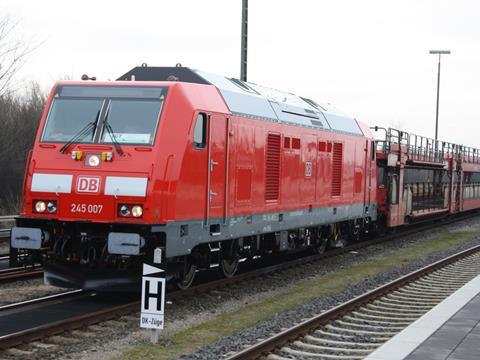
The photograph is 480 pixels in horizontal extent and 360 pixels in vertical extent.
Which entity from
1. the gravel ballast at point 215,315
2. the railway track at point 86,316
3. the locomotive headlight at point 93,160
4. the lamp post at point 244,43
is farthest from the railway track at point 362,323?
the lamp post at point 244,43

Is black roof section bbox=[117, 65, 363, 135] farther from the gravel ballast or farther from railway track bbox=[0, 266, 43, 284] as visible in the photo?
railway track bbox=[0, 266, 43, 284]

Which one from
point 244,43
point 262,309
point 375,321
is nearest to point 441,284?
point 375,321

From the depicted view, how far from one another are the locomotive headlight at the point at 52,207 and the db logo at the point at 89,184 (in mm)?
452

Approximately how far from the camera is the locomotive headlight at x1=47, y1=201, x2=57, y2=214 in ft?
36.8

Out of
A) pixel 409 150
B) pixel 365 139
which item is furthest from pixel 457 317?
pixel 409 150

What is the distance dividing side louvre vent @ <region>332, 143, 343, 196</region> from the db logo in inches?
328

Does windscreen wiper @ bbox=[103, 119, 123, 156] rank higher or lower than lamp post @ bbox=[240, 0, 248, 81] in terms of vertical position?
lower

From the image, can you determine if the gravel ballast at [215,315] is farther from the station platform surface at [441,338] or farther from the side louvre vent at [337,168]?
the station platform surface at [441,338]

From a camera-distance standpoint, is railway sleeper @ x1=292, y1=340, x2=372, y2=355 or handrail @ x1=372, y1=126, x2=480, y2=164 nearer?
railway sleeper @ x1=292, y1=340, x2=372, y2=355

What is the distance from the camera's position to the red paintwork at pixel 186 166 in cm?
1093

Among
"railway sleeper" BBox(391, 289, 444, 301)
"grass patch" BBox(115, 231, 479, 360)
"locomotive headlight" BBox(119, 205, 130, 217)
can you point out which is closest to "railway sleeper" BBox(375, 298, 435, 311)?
"railway sleeper" BBox(391, 289, 444, 301)

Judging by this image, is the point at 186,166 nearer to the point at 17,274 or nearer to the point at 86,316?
the point at 86,316

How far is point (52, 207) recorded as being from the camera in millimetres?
11219

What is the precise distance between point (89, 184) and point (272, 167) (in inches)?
180
